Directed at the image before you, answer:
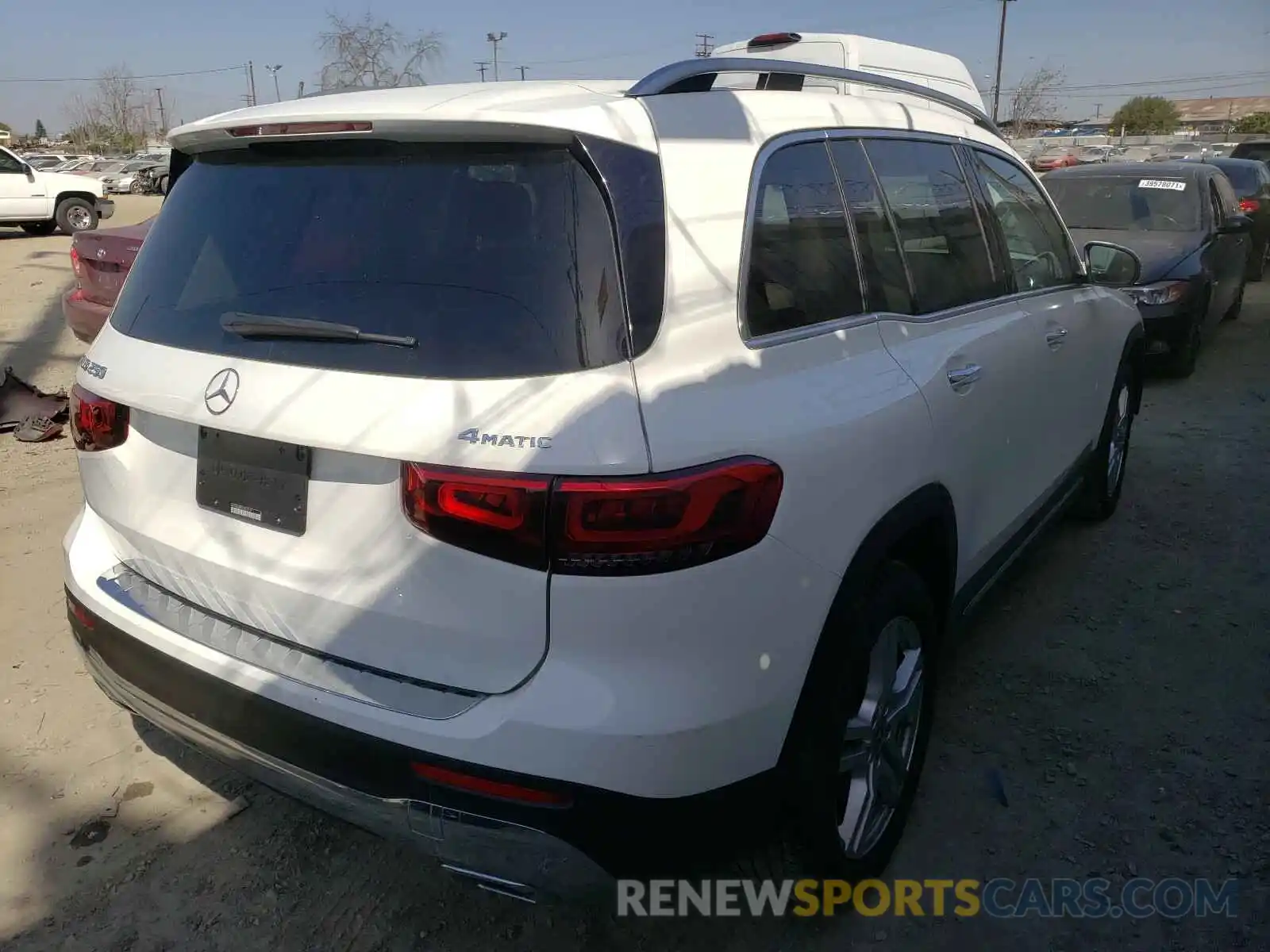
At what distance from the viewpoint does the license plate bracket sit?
1.97 m

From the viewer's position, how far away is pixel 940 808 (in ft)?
9.60

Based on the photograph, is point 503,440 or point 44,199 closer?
point 503,440

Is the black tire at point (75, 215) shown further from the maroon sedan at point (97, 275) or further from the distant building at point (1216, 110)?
the distant building at point (1216, 110)

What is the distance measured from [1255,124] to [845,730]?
70921mm

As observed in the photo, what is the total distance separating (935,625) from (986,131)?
198 centimetres

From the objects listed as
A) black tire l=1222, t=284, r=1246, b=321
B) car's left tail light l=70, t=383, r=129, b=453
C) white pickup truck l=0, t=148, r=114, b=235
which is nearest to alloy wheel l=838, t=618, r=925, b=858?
car's left tail light l=70, t=383, r=129, b=453

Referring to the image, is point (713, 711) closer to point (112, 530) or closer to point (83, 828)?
point (112, 530)

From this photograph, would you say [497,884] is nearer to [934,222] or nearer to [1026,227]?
[934,222]

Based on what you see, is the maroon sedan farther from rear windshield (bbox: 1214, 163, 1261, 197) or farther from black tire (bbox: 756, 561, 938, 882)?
rear windshield (bbox: 1214, 163, 1261, 197)

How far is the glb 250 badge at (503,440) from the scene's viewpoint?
1.74m

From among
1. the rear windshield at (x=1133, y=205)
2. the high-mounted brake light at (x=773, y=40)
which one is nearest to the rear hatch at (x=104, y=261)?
the high-mounted brake light at (x=773, y=40)

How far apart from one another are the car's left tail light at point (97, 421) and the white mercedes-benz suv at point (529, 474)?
0.01 meters

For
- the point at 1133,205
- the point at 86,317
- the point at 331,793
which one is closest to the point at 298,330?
the point at 331,793

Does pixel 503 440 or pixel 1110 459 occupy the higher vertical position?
pixel 503 440
